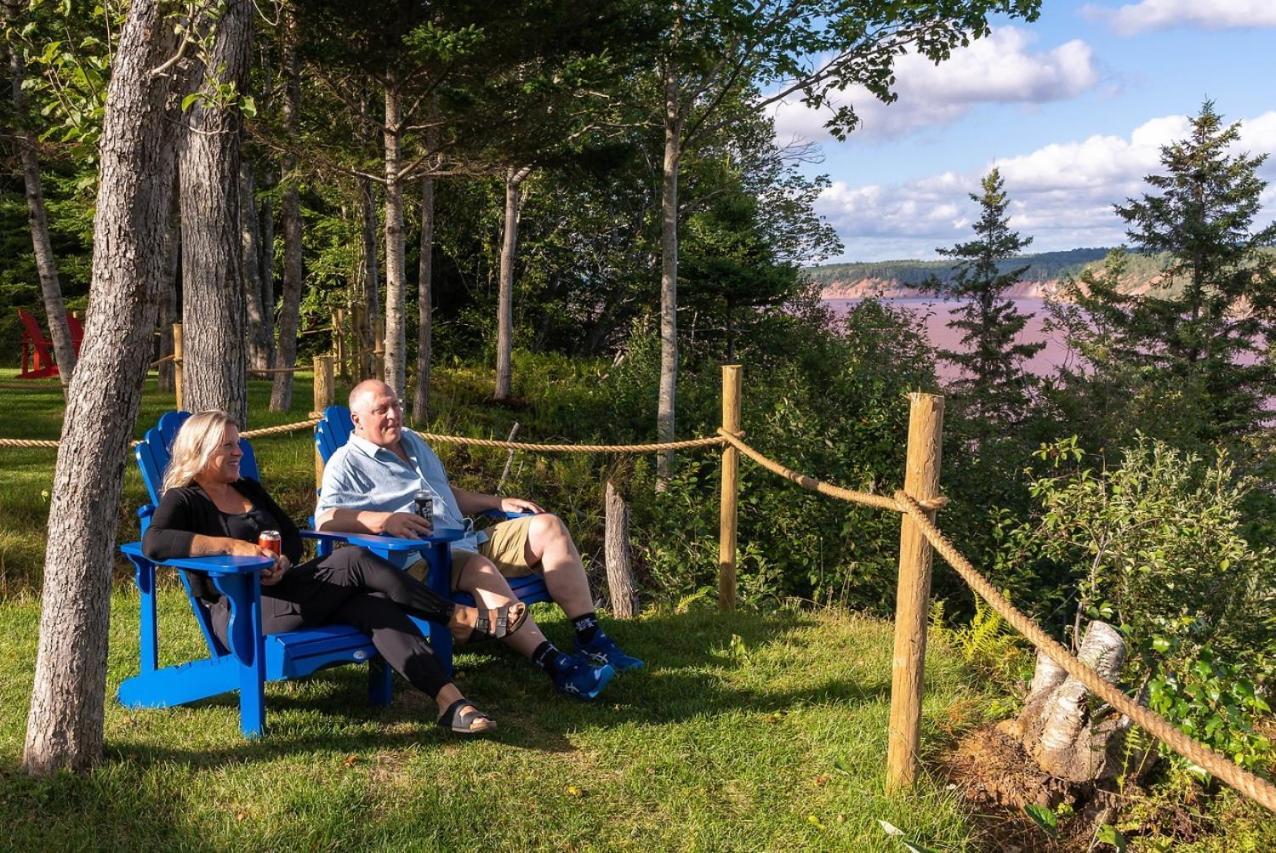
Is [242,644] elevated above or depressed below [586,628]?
above

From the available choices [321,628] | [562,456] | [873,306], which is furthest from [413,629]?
[873,306]

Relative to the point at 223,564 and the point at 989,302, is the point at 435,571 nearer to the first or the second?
the point at 223,564

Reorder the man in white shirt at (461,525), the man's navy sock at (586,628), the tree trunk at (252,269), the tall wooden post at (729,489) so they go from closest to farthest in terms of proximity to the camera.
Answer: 1. the man in white shirt at (461,525)
2. the man's navy sock at (586,628)
3. the tall wooden post at (729,489)
4. the tree trunk at (252,269)

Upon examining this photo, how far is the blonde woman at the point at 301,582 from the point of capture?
3.71 metres

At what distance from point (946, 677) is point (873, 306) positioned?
1481 cm

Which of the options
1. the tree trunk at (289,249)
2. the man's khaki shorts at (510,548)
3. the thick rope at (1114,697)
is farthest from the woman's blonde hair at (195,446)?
the tree trunk at (289,249)

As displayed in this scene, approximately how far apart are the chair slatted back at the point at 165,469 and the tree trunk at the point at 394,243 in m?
5.50

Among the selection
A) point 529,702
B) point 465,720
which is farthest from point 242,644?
point 529,702

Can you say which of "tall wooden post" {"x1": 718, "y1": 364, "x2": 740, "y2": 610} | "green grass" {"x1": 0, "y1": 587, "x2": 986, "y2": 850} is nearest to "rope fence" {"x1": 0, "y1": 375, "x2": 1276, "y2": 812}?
"green grass" {"x1": 0, "y1": 587, "x2": 986, "y2": 850}

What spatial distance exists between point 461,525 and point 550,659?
711mm

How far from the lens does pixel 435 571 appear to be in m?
→ 4.14

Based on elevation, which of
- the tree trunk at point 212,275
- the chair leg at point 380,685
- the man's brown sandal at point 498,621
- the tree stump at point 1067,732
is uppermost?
the tree trunk at point 212,275

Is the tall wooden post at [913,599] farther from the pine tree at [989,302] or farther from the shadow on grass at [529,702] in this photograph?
the pine tree at [989,302]

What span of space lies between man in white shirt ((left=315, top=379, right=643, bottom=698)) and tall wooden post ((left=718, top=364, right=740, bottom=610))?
4.37 ft
